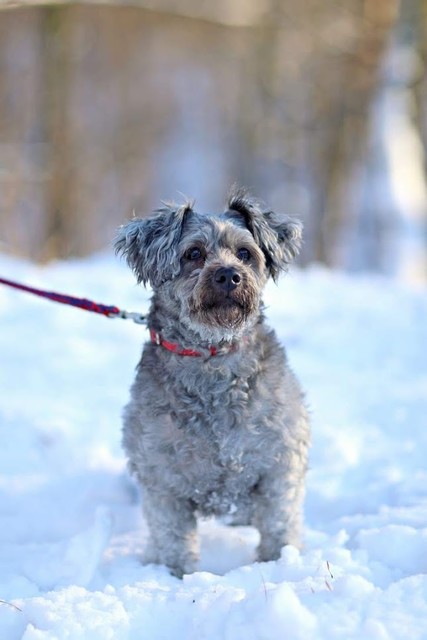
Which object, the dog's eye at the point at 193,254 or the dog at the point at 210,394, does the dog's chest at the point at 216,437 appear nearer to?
the dog at the point at 210,394

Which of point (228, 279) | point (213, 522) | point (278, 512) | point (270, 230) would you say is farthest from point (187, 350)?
point (213, 522)

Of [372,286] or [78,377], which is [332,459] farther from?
[372,286]

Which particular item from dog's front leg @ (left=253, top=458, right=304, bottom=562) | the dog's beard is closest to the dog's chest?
dog's front leg @ (left=253, top=458, right=304, bottom=562)

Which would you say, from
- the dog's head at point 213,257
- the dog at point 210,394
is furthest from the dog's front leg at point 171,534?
the dog's head at point 213,257

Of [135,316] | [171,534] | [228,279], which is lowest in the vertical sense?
[171,534]

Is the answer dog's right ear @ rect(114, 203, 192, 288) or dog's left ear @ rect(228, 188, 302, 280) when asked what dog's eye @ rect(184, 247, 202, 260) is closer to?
dog's right ear @ rect(114, 203, 192, 288)

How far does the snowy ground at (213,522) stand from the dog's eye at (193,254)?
139 centimetres

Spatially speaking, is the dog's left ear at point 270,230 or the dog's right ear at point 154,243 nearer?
the dog's right ear at point 154,243

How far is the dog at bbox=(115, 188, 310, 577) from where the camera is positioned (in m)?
4.17

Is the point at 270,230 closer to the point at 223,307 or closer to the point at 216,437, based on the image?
the point at 223,307

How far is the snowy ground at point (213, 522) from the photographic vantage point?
10.4ft

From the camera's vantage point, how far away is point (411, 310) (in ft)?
27.7

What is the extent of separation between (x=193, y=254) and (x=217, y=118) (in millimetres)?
19676

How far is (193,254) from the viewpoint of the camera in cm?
439
